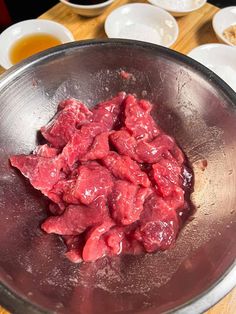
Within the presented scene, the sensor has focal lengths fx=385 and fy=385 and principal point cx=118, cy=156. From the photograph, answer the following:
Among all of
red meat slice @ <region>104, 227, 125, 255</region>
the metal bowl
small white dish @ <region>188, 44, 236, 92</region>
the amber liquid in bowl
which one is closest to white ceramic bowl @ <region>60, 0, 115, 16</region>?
the amber liquid in bowl

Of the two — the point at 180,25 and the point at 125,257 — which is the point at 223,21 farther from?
the point at 125,257

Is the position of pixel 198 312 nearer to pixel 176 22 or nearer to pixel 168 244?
pixel 168 244

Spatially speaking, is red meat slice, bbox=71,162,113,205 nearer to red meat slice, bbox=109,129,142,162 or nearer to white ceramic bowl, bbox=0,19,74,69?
red meat slice, bbox=109,129,142,162

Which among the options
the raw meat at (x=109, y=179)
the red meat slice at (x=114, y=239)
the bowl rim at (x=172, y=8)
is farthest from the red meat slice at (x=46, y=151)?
the bowl rim at (x=172, y=8)

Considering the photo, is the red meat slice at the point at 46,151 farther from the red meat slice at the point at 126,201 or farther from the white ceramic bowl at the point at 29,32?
the white ceramic bowl at the point at 29,32

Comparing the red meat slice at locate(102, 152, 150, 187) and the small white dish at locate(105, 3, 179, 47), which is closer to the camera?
the red meat slice at locate(102, 152, 150, 187)
